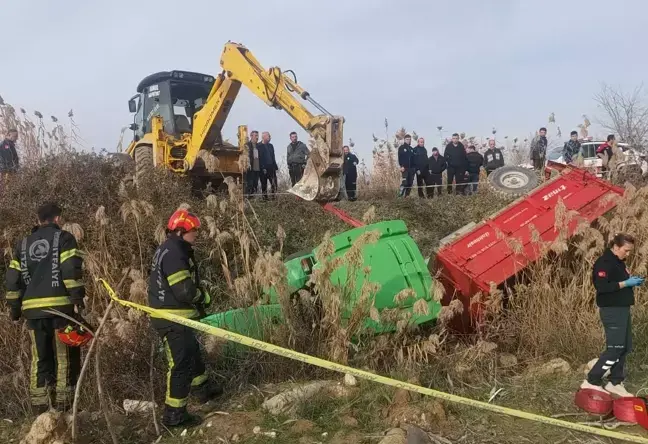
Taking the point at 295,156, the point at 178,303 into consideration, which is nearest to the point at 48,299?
the point at 178,303

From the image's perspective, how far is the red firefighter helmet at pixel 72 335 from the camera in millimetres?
4398

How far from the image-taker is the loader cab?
11305 mm

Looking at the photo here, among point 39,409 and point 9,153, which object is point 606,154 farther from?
point 9,153

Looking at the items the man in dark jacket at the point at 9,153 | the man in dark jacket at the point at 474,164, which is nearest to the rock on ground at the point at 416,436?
the man in dark jacket at the point at 9,153

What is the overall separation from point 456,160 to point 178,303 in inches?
424

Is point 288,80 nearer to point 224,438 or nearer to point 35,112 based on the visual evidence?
point 35,112

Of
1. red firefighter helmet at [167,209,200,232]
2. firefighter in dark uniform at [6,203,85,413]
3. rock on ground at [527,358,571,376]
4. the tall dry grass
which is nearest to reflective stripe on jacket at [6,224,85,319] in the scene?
firefighter in dark uniform at [6,203,85,413]

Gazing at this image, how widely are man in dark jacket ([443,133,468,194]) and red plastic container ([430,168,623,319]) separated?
707 cm

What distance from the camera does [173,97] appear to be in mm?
11375

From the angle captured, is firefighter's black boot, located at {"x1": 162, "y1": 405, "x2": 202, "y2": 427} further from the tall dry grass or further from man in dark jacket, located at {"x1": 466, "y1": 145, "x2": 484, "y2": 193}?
man in dark jacket, located at {"x1": 466, "y1": 145, "x2": 484, "y2": 193}

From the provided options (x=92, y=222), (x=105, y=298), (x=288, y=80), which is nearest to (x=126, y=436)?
(x=105, y=298)

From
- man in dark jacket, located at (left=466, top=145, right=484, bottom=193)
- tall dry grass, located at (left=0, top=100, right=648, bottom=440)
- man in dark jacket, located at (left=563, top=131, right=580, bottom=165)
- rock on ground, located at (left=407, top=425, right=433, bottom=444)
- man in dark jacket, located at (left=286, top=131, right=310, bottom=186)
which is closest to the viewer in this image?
rock on ground, located at (left=407, top=425, right=433, bottom=444)

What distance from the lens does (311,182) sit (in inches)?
316

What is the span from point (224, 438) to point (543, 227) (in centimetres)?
416
